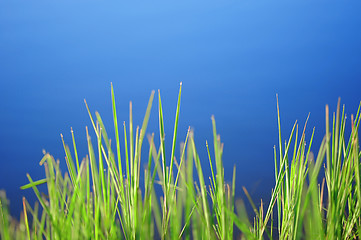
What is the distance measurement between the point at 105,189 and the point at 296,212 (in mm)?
280

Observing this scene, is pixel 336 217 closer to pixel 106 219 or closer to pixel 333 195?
pixel 333 195

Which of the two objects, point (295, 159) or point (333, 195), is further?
point (295, 159)

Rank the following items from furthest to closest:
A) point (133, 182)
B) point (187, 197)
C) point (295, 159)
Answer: point (295, 159)
point (133, 182)
point (187, 197)

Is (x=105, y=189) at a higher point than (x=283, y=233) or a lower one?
higher

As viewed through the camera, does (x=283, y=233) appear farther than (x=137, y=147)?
Yes

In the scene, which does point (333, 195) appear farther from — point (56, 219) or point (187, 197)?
Result: point (56, 219)

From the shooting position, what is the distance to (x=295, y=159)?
651 millimetres

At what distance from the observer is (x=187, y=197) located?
0.42m

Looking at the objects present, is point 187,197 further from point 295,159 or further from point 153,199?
point 295,159

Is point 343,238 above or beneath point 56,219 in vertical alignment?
beneath

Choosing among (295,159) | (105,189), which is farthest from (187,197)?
(295,159)

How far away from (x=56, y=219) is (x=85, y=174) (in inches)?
3.4

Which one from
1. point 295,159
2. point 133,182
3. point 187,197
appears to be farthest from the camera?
point 295,159

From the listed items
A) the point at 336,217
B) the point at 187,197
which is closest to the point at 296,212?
the point at 336,217
